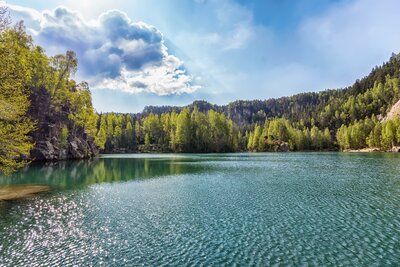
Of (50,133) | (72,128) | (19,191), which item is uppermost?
(72,128)

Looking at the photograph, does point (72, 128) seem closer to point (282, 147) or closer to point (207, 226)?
point (207, 226)

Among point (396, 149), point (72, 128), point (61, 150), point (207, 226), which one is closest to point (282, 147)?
point (396, 149)

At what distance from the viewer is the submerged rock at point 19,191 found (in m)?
34.6

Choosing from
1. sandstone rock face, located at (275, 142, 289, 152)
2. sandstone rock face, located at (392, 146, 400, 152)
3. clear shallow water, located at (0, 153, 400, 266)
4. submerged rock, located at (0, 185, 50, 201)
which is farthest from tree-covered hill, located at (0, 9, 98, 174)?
sandstone rock face, located at (392, 146, 400, 152)

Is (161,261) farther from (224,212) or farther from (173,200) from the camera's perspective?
Answer: (173,200)

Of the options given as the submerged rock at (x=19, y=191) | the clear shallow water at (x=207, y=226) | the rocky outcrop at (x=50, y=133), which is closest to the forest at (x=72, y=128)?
the rocky outcrop at (x=50, y=133)

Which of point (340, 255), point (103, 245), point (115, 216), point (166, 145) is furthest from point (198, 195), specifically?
point (166, 145)

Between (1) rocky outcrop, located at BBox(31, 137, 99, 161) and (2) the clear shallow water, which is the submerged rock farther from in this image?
(1) rocky outcrop, located at BBox(31, 137, 99, 161)

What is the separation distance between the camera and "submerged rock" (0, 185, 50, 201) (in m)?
34.6

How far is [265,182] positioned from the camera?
4425 centimetres

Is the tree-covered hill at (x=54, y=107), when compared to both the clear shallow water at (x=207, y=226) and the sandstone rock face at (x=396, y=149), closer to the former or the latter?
the clear shallow water at (x=207, y=226)

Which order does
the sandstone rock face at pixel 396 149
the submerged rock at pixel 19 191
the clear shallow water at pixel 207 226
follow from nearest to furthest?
the clear shallow water at pixel 207 226
the submerged rock at pixel 19 191
the sandstone rock face at pixel 396 149

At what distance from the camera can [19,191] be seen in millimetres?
38312

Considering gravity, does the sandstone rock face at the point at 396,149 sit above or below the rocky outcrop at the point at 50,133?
below
